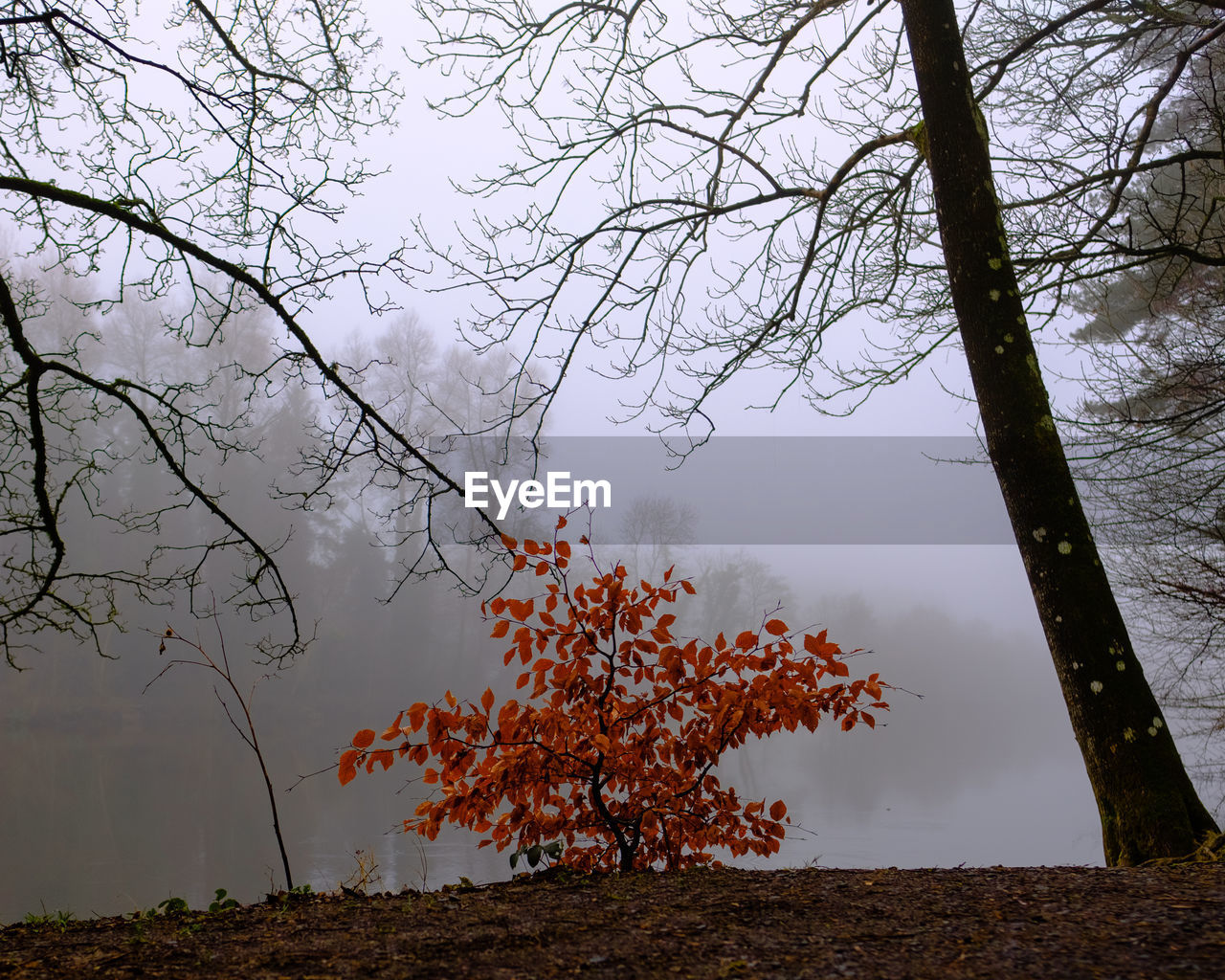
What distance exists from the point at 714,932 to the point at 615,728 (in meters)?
0.95

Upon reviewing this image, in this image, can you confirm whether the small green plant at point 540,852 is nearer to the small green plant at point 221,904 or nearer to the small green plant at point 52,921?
the small green plant at point 221,904

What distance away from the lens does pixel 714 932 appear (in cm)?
176

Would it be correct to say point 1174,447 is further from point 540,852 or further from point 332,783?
point 332,783

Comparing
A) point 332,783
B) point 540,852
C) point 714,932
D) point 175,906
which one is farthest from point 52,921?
point 332,783

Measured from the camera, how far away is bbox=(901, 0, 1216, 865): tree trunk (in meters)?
2.63

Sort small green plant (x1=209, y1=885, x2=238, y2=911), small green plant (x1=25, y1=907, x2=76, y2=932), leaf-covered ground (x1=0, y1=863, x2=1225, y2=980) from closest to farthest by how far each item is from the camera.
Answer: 1. leaf-covered ground (x1=0, y1=863, x2=1225, y2=980)
2. small green plant (x1=25, y1=907, x2=76, y2=932)
3. small green plant (x1=209, y1=885, x2=238, y2=911)

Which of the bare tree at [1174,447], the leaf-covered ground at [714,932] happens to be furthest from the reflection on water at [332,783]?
the leaf-covered ground at [714,932]

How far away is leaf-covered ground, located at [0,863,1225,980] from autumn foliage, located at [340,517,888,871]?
1.12ft

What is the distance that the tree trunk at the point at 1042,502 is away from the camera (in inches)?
104

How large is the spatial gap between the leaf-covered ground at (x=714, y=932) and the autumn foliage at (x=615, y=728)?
13.5 inches

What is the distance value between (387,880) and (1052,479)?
11.9 metres

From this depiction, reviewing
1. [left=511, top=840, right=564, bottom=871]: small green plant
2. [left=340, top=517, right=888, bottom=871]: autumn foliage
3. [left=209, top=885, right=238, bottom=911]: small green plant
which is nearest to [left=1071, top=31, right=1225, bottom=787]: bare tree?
[left=340, top=517, right=888, bottom=871]: autumn foliage

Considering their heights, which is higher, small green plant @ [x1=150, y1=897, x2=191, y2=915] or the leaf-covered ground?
the leaf-covered ground

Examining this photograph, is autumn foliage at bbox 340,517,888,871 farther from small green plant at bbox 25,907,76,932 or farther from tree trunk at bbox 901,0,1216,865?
small green plant at bbox 25,907,76,932
